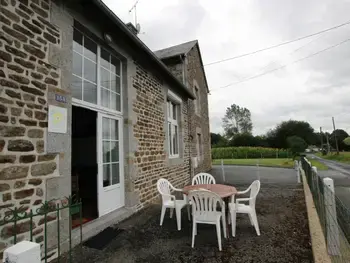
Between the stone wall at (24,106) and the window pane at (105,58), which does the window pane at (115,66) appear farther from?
the stone wall at (24,106)

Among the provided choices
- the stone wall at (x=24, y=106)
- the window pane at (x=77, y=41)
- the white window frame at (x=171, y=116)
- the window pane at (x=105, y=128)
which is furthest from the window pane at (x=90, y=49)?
the white window frame at (x=171, y=116)

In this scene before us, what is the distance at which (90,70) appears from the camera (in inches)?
163

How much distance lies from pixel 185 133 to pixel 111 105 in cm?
528

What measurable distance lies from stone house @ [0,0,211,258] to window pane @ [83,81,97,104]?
0.07 ft

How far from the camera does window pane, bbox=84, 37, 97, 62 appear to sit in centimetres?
406

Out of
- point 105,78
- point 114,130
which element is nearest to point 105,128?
point 114,130

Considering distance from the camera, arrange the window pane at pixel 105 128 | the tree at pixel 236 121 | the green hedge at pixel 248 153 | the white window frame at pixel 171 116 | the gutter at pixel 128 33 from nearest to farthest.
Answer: the gutter at pixel 128 33
the window pane at pixel 105 128
the white window frame at pixel 171 116
the green hedge at pixel 248 153
the tree at pixel 236 121

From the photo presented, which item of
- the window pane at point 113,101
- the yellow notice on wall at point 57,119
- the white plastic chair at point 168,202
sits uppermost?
the window pane at point 113,101

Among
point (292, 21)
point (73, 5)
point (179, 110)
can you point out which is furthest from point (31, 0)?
point (292, 21)

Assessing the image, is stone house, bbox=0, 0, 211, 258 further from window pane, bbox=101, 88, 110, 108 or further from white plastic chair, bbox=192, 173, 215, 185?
white plastic chair, bbox=192, 173, 215, 185

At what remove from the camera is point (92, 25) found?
394 cm

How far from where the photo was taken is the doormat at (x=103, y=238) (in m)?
3.30

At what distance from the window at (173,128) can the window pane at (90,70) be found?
428 cm

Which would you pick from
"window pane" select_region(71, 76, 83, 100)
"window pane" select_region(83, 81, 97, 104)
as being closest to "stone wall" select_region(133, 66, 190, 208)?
"window pane" select_region(83, 81, 97, 104)
